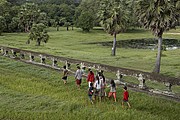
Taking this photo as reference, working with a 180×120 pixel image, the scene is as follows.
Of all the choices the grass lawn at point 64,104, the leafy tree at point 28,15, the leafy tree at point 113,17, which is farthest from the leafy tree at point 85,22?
the grass lawn at point 64,104

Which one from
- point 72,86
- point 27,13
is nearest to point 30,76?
point 72,86

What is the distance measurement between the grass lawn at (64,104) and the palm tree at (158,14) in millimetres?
12984

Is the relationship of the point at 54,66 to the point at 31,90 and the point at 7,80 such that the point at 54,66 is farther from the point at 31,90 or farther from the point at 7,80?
the point at 31,90

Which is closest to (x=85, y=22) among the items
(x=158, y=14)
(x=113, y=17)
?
(x=113, y=17)

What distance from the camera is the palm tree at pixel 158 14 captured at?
3089 centimetres

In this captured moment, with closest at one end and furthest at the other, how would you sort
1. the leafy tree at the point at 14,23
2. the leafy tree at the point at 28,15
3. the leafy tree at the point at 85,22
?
1. the leafy tree at the point at 28,15
2. the leafy tree at the point at 14,23
3. the leafy tree at the point at 85,22

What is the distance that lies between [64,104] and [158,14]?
710 inches

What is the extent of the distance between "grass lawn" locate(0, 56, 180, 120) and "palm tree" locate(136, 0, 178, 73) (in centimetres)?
1298

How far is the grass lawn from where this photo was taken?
16172 millimetres

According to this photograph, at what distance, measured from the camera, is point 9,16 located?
106 meters

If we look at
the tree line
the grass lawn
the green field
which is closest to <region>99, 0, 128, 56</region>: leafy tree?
the tree line

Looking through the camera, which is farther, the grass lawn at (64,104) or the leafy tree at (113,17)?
the leafy tree at (113,17)

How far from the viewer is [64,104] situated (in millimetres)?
17594

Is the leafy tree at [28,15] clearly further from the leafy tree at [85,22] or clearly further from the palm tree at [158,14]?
the palm tree at [158,14]
